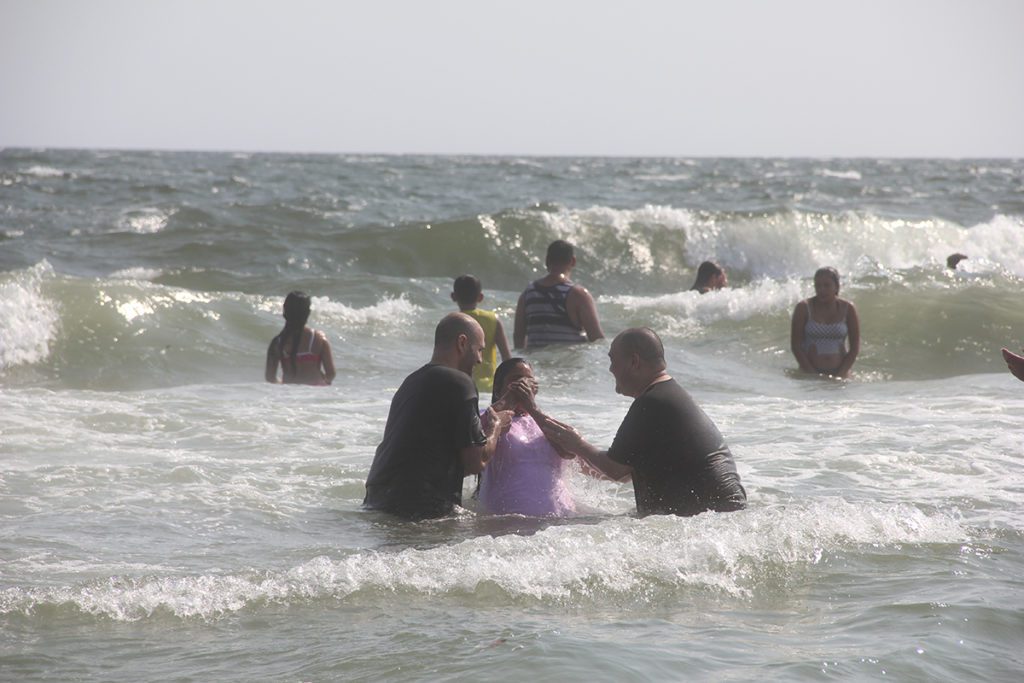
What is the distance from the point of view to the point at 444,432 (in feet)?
20.7

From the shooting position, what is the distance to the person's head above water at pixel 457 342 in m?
6.41

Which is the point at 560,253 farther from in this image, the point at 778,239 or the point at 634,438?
the point at 778,239

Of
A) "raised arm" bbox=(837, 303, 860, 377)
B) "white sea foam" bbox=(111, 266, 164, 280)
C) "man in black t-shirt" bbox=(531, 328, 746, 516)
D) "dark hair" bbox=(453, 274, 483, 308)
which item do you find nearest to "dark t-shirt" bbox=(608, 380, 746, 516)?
"man in black t-shirt" bbox=(531, 328, 746, 516)

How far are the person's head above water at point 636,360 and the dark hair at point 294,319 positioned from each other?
470 cm

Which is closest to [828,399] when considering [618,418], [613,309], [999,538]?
[618,418]

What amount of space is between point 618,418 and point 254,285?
10.5 metres

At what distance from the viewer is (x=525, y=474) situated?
20.9 ft

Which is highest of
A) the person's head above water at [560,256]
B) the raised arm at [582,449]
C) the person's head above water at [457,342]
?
the person's head above water at [560,256]

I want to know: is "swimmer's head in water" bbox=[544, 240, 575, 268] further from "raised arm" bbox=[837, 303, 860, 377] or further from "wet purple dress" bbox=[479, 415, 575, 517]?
"wet purple dress" bbox=[479, 415, 575, 517]

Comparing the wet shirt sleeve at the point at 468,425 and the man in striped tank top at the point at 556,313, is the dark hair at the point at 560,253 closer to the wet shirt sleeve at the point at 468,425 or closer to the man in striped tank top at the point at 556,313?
the man in striped tank top at the point at 556,313

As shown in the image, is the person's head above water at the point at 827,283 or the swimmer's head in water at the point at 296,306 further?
the person's head above water at the point at 827,283

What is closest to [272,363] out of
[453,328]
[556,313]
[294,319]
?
[294,319]

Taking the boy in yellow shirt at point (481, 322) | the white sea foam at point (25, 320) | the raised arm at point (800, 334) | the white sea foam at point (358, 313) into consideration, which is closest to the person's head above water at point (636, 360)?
the boy in yellow shirt at point (481, 322)

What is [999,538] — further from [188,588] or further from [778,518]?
[188,588]
